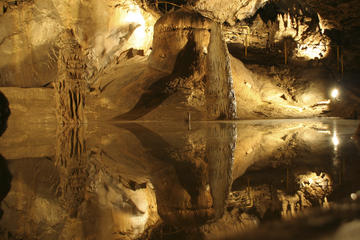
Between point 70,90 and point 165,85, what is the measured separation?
2917 millimetres

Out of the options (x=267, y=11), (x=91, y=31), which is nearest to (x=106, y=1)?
(x=91, y=31)

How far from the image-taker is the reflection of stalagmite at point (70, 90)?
883 centimetres

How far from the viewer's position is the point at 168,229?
122 cm

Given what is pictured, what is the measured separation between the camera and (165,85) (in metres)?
10.0

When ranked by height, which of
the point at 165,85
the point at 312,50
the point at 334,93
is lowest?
the point at 334,93

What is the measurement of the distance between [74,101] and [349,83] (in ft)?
41.4

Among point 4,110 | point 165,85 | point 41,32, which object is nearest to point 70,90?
point 4,110

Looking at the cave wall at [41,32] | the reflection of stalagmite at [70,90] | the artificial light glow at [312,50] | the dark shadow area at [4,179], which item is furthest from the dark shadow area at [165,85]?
the artificial light glow at [312,50]

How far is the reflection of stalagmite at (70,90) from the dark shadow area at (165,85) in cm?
123

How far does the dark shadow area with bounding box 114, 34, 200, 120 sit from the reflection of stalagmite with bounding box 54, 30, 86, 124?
1.23m

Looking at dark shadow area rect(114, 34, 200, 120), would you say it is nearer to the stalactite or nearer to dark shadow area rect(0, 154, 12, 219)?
the stalactite

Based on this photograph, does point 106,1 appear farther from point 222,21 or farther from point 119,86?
point 222,21

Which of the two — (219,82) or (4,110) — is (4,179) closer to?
(4,110)

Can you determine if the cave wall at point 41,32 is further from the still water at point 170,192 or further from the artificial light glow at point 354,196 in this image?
the artificial light glow at point 354,196
